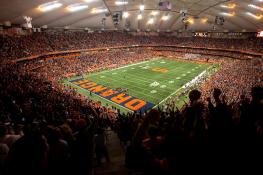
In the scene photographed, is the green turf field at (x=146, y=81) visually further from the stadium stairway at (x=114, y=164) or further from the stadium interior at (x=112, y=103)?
the stadium stairway at (x=114, y=164)

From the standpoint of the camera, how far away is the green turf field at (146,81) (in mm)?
28178

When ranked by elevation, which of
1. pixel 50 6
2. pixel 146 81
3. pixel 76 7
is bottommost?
pixel 146 81

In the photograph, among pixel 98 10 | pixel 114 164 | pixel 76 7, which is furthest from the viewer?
pixel 98 10

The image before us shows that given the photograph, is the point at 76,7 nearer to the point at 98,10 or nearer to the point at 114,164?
the point at 98,10

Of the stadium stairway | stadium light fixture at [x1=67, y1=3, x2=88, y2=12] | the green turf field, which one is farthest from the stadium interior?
stadium light fixture at [x1=67, y1=3, x2=88, y2=12]

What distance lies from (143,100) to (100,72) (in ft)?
58.2

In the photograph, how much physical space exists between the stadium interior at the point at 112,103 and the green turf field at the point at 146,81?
0.18 metres

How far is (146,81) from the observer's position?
35.2 metres

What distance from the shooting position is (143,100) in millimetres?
26422

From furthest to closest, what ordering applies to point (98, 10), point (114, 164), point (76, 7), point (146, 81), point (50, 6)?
point (98, 10) → point (146, 81) → point (76, 7) → point (50, 6) → point (114, 164)

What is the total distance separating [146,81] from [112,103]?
38.4ft

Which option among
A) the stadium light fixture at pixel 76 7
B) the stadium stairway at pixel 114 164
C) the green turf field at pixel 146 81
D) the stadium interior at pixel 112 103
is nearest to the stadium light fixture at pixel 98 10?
the stadium interior at pixel 112 103

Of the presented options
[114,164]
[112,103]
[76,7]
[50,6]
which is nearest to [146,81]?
[112,103]

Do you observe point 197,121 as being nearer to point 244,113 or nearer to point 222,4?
point 244,113
